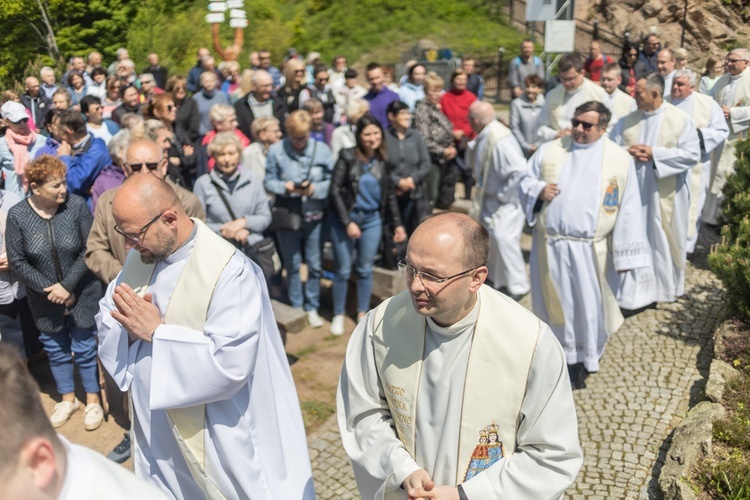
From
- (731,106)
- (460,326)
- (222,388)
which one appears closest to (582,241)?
(460,326)

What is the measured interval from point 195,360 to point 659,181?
16.7 feet

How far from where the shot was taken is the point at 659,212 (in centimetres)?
664

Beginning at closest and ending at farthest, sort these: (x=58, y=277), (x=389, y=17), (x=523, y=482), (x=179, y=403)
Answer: (x=523, y=482)
(x=179, y=403)
(x=58, y=277)
(x=389, y=17)

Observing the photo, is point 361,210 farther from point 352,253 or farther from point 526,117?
point 526,117

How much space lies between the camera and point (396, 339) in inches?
105

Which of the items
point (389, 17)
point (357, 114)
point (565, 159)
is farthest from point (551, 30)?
point (389, 17)

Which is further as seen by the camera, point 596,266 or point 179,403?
point 596,266

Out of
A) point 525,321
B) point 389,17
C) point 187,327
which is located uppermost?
point 525,321

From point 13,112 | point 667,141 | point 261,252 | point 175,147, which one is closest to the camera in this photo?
point 261,252

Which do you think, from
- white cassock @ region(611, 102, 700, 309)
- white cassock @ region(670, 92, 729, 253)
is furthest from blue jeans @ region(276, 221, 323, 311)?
white cassock @ region(670, 92, 729, 253)

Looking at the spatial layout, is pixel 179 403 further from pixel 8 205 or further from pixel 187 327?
pixel 8 205

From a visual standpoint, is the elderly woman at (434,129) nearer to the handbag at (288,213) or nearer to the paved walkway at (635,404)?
the handbag at (288,213)

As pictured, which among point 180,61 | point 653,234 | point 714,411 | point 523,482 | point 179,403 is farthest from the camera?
point 180,61

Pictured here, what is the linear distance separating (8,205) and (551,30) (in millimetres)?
7281
